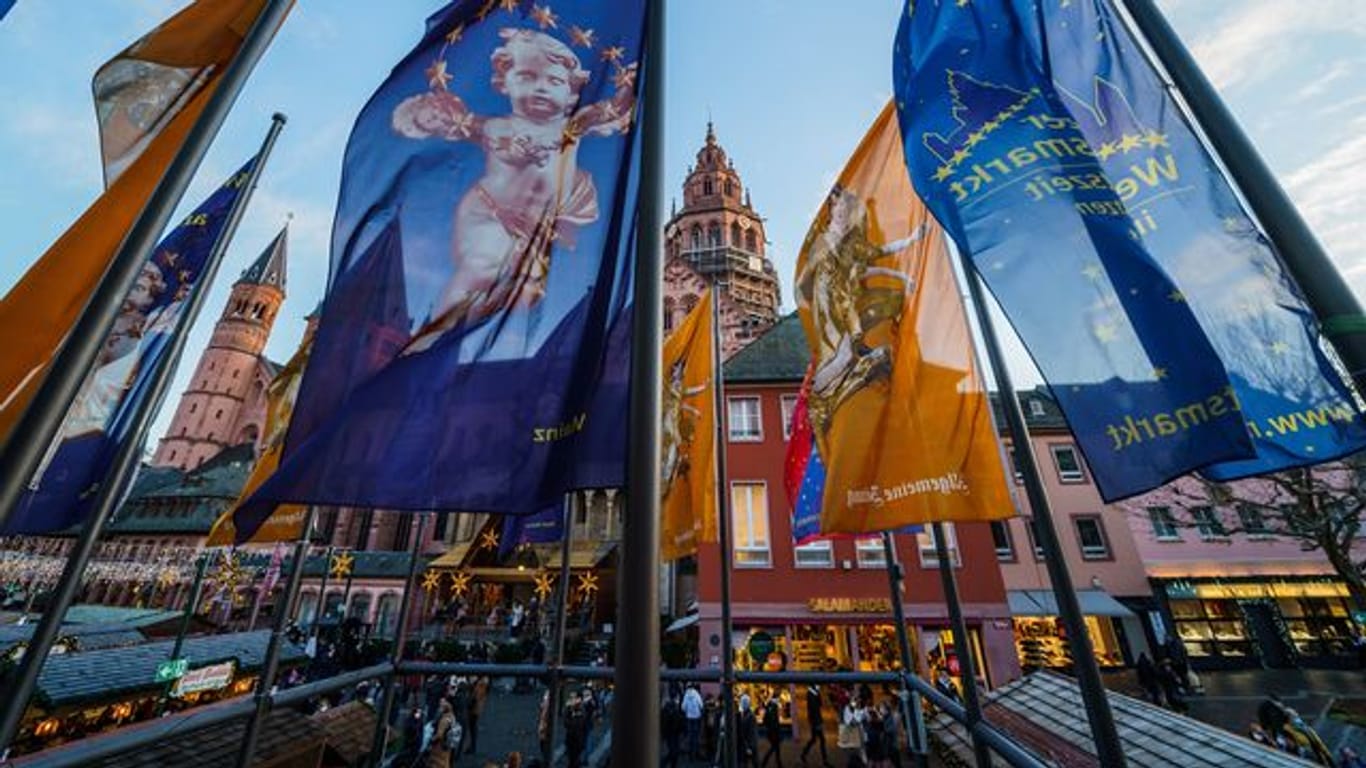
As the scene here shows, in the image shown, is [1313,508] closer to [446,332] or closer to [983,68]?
[983,68]

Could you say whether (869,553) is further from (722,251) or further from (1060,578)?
(722,251)

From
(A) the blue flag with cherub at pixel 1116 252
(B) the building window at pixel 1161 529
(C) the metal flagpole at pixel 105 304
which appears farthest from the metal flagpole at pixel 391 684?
(B) the building window at pixel 1161 529

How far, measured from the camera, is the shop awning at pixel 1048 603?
72.6 ft

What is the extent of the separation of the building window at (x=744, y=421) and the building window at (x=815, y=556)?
464 centimetres

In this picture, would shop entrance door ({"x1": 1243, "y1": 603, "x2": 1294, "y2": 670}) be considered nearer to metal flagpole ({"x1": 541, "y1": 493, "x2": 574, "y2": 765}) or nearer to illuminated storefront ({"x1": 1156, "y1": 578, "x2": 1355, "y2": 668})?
illuminated storefront ({"x1": 1156, "y1": 578, "x2": 1355, "y2": 668})

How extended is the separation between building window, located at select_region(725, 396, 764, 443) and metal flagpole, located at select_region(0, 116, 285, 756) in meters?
17.7

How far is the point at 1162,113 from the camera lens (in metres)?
2.88

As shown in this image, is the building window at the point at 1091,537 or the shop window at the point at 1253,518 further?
the building window at the point at 1091,537

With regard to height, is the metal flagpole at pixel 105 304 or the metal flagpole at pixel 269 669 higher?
the metal flagpole at pixel 105 304

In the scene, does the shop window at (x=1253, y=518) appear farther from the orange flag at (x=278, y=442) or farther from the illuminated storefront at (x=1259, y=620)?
the orange flag at (x=278, y=442)

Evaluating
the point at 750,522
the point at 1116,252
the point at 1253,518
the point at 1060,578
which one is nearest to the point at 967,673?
the point at 1060,578

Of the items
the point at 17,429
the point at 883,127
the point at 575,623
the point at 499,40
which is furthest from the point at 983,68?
the point at 575,623

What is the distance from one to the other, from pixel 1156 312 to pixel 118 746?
565 cm

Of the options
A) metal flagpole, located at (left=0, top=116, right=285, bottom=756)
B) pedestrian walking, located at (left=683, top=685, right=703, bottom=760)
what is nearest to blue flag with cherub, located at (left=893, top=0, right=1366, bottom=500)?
metal flagpole, located at (left=0, top=116, right=285, bottom=756)
